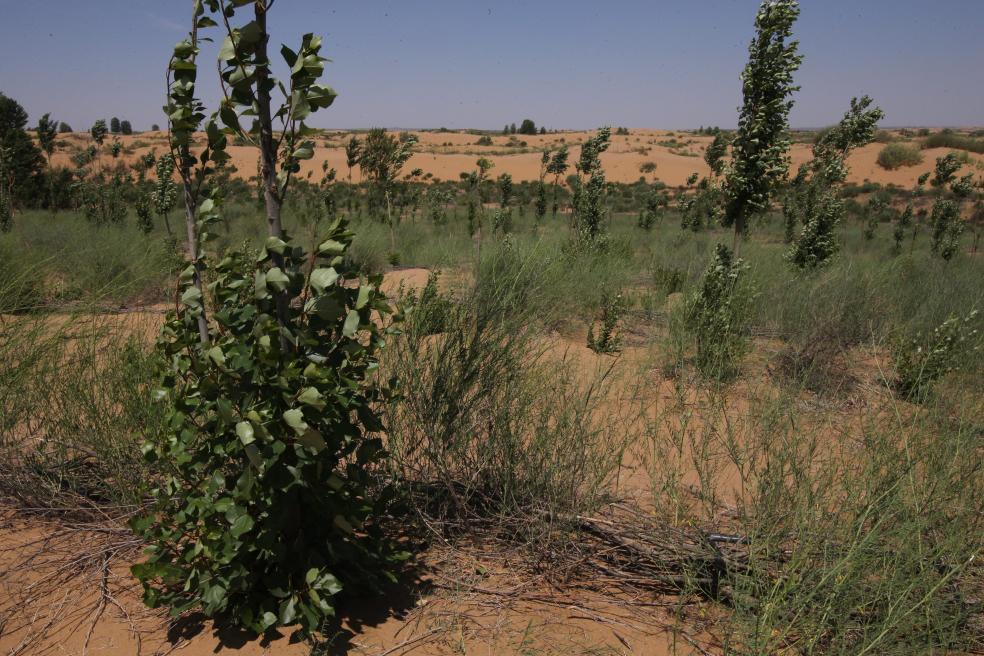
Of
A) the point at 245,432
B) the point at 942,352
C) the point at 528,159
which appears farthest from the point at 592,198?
the point at 528,159

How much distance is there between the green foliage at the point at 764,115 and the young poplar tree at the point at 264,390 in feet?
16.2

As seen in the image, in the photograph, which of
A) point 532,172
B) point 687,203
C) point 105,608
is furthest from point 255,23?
point 532,172

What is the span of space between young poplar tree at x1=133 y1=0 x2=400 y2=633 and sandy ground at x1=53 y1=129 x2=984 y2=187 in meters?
35.3

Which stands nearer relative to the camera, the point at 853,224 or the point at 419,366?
the point at 419,366

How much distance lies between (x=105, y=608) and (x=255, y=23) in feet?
7.24

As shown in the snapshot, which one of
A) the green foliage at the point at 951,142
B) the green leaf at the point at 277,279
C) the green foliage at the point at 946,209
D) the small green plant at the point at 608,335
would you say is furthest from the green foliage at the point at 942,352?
the green foliage at the point at 951,142

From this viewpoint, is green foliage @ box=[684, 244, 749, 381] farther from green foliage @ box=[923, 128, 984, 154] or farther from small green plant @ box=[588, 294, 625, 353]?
green foliage @ box=[923, 128, 984, 154]

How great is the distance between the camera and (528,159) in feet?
169

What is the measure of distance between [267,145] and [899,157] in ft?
162

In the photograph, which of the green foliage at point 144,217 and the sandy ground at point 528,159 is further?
the sandy ground at point 528,159

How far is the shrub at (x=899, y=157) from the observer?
130 ft

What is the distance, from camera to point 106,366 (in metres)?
3.31

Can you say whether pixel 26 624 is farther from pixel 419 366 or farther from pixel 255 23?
pixel 255 23

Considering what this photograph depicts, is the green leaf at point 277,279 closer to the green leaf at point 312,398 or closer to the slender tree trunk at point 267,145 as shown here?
the slender tree trunk at point 267,145
